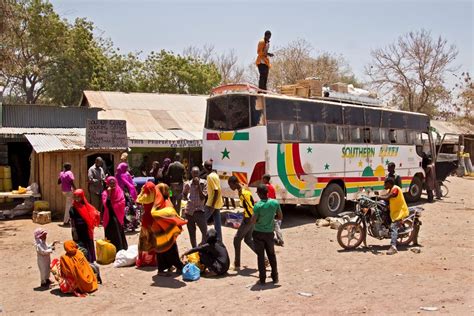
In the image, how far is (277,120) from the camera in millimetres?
11266

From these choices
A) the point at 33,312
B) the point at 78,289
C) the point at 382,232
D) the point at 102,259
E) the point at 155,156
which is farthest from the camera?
the point at 155,156

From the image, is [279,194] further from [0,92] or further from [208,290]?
[0,92]

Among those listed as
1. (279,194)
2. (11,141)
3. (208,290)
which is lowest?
(208,290)

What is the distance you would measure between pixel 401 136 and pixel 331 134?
3.89 m

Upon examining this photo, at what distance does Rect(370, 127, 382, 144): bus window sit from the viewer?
557 inches

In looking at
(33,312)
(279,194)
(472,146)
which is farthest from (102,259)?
(472,146)

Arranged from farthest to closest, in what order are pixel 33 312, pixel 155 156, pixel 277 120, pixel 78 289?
pixel 155 156 < pixel 277 120 < pixel 78 289 < pixel 33 312

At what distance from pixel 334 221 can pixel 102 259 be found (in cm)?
593

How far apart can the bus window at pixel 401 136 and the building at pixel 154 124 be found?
7468mm

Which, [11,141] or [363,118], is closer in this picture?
[363,118]

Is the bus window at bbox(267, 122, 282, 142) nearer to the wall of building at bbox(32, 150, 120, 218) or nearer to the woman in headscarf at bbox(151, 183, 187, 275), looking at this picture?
the woman in headscarf at bbox(151, 183, 187, 275)

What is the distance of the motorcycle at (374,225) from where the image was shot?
9.30 m

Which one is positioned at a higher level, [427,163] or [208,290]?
[427,163]

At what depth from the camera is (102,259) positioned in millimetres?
8031
